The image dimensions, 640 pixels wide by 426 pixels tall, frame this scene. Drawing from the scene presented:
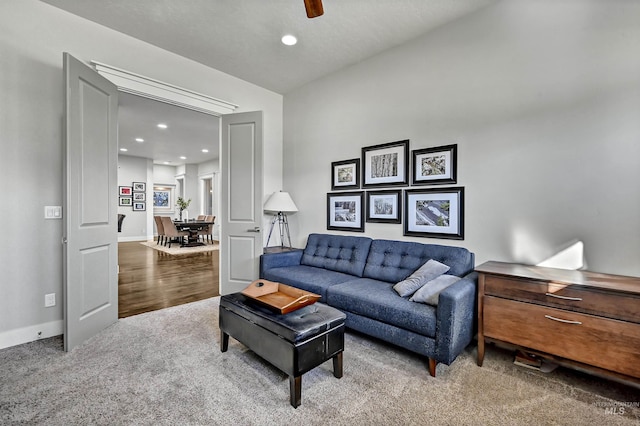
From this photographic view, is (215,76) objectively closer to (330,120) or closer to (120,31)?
(120,31)

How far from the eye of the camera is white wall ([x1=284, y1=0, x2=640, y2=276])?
201cm

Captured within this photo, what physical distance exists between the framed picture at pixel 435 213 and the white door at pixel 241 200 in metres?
1.91

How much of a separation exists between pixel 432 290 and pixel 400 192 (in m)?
1.29

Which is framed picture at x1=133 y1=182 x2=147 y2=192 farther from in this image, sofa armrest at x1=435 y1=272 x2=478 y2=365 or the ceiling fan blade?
sofa armrest at x1=435 y1=272 x2=478 y2=365

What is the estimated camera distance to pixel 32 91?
8.32 feet

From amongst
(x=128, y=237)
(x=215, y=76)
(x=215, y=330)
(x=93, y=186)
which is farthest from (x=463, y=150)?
(x=128, y=237)

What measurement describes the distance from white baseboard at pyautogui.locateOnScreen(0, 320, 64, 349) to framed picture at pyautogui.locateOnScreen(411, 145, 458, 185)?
12.3 feet

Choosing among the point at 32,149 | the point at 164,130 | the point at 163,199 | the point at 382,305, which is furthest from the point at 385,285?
the point at 163,199

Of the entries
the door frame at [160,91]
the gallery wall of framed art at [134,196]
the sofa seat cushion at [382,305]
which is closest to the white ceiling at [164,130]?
the door frame at [160,91]

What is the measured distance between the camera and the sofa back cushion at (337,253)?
3174 millimetres

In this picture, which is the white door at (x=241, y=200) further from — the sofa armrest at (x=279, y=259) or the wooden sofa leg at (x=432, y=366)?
the wooden sofa leg at (x=432, y=366)

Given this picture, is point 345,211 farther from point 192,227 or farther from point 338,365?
point 192,227

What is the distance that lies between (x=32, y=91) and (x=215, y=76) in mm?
1896

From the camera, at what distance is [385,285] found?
272 centimetres
